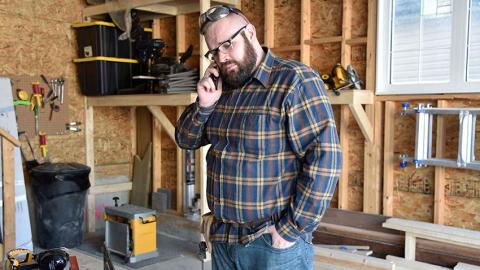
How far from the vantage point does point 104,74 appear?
4.55m

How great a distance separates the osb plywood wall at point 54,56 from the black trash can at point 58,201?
477mm

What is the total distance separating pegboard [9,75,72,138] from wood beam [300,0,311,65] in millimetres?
2343

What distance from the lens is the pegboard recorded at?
4.29 m

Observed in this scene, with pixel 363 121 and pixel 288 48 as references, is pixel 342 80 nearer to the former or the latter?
pixel 363 121

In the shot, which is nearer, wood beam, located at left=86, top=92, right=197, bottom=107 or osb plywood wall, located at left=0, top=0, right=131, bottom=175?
wood beam, located at left=86, top=92, right=197, bottom=107

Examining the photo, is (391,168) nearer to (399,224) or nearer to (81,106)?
(399,224)

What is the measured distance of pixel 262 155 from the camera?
1.63 metres

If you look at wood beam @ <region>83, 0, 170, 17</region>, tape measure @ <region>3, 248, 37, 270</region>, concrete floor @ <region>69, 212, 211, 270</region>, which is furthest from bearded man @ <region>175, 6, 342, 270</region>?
wood beam @ <region>83, 0, 170, 17</region>

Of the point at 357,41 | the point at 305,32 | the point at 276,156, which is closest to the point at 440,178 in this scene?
the point at 357,41

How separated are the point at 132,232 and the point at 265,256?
245cm

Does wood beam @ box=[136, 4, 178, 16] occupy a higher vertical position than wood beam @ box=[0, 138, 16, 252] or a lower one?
higher

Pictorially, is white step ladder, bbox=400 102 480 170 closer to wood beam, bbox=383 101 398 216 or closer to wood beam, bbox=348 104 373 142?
wood beam, bbox=383 101 398 216

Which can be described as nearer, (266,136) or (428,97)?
(266,136)

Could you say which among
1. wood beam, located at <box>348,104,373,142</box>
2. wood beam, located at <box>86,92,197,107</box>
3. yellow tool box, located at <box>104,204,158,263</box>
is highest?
wood beam, located at <box>86,92,197,107</box>
